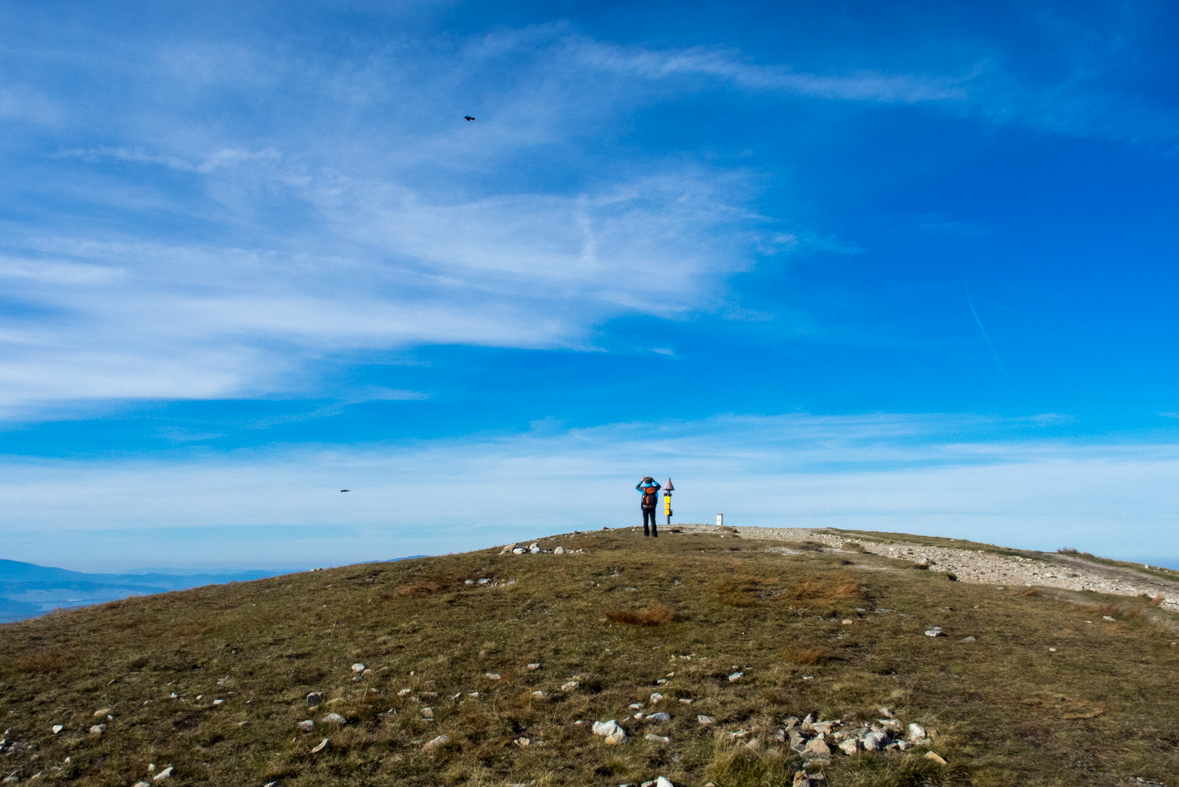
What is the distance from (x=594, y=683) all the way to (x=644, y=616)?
14.9ft

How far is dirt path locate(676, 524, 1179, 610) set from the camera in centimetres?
2428

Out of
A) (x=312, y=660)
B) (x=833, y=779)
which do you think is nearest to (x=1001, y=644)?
(x=833, y=779)

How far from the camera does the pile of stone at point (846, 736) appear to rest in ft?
28.3

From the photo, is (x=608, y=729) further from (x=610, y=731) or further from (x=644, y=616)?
(x=644, y=616)

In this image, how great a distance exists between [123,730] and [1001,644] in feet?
58.5

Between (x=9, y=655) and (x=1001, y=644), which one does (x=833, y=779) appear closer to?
(x=1001, y=644)

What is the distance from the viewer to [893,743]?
8.80 metres

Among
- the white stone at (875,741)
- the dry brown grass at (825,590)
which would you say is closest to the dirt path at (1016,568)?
the dry brown grass at (825,590)

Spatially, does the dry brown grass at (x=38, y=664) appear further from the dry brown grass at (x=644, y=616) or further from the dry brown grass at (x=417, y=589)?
the dry brown grass at (x=644, y=616)

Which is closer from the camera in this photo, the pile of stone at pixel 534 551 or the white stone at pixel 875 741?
the white stone at pixel 875 741

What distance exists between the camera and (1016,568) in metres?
28.9

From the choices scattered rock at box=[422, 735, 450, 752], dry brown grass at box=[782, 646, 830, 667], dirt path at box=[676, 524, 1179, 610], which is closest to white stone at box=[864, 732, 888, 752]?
dry brown grass at box=[782, 646, 830, 667]

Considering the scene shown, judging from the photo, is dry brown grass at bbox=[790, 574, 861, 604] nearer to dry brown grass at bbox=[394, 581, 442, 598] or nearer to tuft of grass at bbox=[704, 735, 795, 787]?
tuft of grass at bbox=[704, 735, 795, 787]

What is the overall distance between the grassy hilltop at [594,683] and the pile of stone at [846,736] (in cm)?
11
